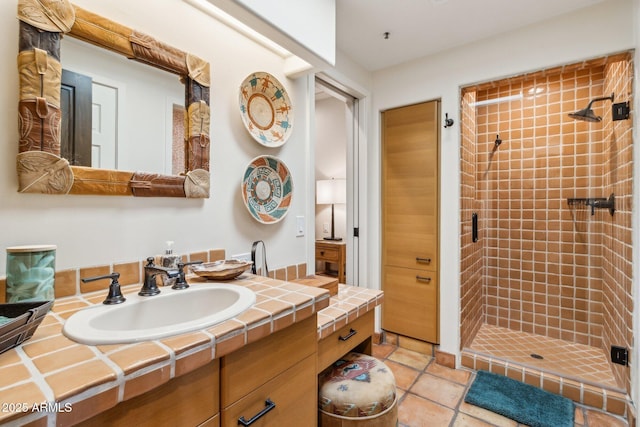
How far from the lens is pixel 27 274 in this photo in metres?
0.86

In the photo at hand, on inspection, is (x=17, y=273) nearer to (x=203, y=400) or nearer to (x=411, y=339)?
(x=203, y=400)

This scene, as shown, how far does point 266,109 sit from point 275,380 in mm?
1326

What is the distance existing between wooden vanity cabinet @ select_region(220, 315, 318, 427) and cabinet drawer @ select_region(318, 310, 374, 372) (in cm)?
22

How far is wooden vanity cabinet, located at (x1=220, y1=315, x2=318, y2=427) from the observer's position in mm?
786

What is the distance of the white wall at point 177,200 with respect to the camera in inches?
35.8

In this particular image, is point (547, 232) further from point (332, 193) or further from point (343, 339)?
point (343, 339)

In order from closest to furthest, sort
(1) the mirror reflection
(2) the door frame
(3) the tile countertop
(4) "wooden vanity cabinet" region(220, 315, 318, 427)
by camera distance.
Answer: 1. (3) the tile countertop
2. (4) "wooden vanity cabinet" region(220, 315, 318, 427)
3. (1) the mirror reflection
4. (2) the door frame

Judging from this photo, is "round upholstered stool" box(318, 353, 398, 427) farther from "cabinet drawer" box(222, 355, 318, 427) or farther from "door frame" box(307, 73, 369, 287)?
"door frame" box(307, 73, 369, 287)

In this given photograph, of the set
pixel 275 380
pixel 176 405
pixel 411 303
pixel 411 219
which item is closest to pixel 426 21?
pixel 411 219

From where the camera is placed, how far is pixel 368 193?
262cm

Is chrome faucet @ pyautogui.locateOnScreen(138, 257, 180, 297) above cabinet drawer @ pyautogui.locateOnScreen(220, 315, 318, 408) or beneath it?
above

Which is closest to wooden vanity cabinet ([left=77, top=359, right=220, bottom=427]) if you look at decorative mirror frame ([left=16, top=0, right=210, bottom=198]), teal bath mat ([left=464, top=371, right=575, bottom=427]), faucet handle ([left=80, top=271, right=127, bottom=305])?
faucet handle ([left=80, top=271, right=127, bottom=305])

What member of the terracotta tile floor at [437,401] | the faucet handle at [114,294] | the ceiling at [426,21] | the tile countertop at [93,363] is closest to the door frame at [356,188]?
the ceiling at [426,21]

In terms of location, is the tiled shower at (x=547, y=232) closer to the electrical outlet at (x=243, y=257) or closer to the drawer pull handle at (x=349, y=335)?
the drawer pull handle at (x=349, y=335)
